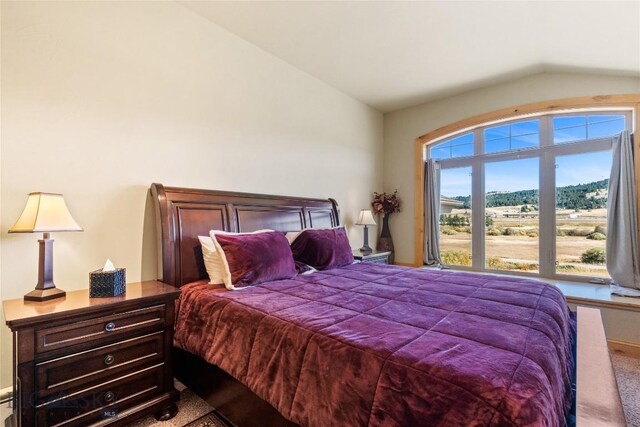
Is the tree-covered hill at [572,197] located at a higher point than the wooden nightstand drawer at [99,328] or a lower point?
higher

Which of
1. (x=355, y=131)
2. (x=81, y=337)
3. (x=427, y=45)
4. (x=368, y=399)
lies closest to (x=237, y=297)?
(x=81, y=337)

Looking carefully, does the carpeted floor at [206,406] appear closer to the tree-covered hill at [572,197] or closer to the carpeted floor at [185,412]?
the carpeted floor at [185,412]

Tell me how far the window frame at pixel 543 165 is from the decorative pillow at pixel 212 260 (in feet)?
11.3

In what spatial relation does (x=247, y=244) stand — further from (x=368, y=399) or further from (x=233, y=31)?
(x=233, y=31)

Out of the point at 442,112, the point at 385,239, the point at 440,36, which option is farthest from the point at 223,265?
the point at 442,112

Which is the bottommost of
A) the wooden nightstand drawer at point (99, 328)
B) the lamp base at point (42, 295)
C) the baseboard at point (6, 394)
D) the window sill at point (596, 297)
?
the baseboard at point (6, 394)

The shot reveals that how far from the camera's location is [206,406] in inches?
76.7

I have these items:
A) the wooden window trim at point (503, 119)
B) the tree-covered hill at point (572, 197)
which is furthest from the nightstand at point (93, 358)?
the tree-covered hill at point (572, 197)

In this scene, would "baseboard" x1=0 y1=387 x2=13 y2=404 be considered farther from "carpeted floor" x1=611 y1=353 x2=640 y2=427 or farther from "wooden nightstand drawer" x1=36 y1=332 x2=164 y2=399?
"carpeted floor" x1=611 y1=353 x2=640 y2=427

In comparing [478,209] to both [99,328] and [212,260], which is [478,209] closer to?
[212,260]

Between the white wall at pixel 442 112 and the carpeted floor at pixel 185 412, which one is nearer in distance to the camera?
the carpeted floor at pixel 185 412

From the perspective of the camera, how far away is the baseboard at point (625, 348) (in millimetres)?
2701

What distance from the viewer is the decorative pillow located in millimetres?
2198

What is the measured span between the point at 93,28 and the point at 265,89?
1.48 m
